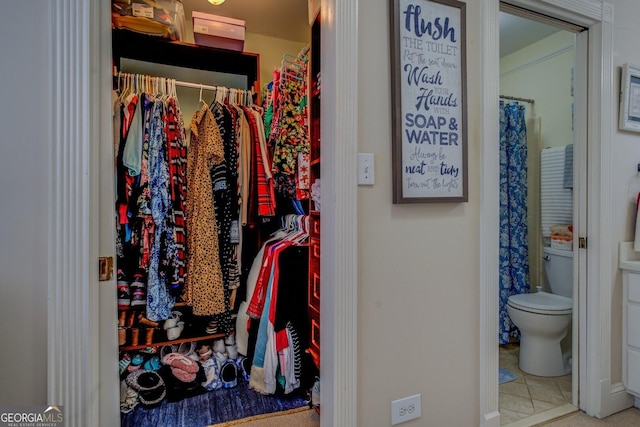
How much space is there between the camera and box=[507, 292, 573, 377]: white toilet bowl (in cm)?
213

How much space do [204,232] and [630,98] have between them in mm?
2522

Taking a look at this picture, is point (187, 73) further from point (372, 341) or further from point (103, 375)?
point (372, 341)

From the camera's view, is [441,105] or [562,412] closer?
[441,105]

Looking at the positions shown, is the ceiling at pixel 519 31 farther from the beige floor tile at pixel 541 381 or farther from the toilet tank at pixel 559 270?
the beige floor tile at pixel 541 381

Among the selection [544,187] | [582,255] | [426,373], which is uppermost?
[544,187]

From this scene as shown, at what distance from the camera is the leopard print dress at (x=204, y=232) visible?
6.40 feet

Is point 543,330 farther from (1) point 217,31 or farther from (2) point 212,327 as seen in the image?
(1) point 217,31

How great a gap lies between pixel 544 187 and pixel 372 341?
226 cm

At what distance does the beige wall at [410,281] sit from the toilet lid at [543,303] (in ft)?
3.32

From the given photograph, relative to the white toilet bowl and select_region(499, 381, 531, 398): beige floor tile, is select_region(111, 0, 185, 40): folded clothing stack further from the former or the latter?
select_region(499, 381, 531, 398): beige floor tile

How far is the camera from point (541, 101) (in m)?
2.80

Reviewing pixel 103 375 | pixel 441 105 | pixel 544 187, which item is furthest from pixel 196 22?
pixel 544 187

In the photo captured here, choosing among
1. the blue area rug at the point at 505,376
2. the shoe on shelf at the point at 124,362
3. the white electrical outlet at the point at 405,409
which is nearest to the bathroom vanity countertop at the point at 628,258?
the blue area rug at the point at 505,376

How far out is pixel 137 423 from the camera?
171cm
